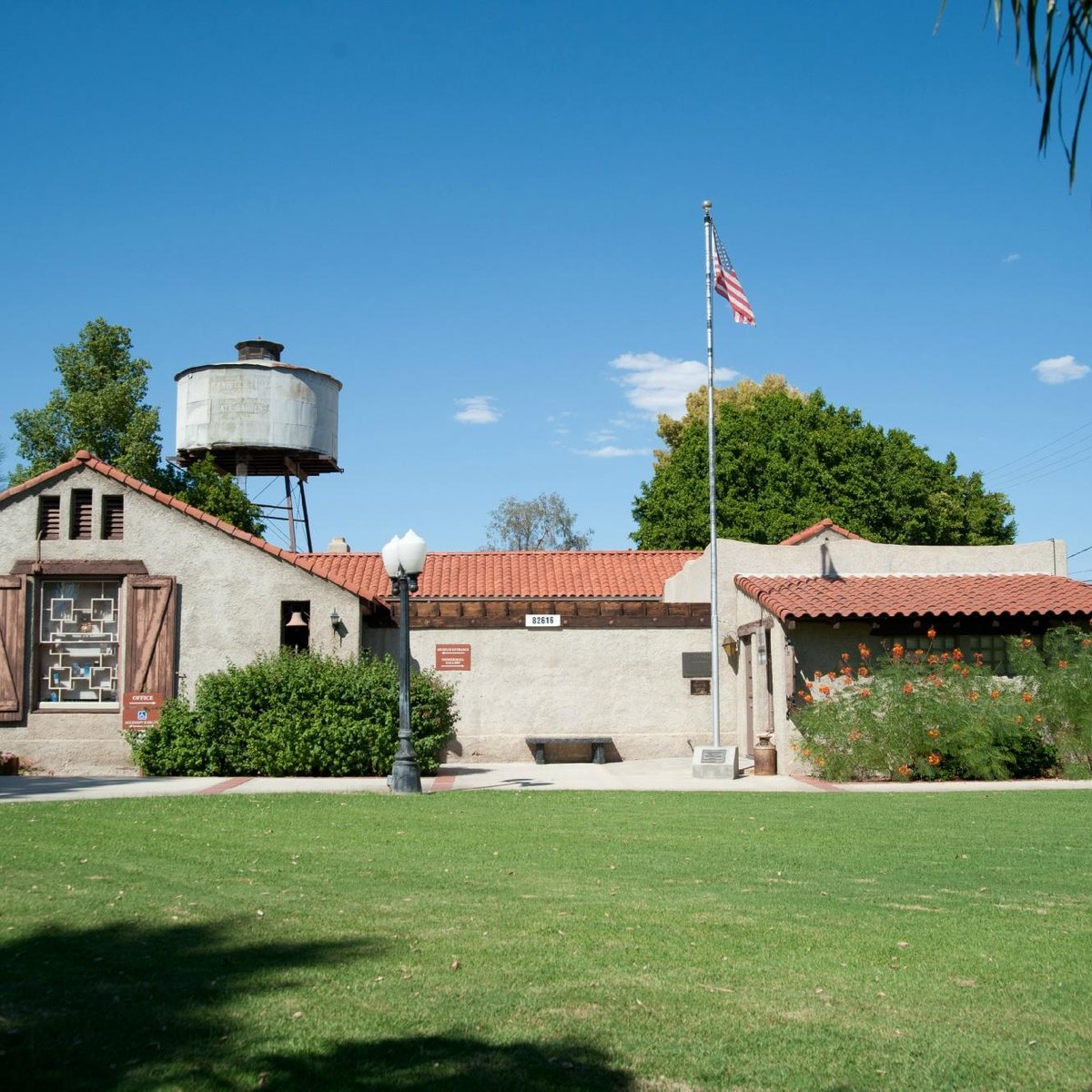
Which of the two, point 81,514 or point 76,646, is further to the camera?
point 81,514

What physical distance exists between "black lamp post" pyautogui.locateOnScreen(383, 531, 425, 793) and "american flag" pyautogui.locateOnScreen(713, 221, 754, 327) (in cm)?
705

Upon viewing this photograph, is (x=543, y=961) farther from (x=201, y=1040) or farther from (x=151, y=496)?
(x=151, y=496)

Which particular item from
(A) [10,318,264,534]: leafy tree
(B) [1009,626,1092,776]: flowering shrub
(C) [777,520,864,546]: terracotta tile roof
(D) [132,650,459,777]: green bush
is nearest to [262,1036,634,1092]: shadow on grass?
(D) [132,650,459,777]: green bush

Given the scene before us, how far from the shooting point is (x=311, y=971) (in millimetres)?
5395

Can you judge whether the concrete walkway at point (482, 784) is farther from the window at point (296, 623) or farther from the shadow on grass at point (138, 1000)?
the shadow on grass at point (138, 1000)

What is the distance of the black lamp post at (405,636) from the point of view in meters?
15.3

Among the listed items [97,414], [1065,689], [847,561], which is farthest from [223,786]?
[97,414]

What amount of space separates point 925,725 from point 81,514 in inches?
555

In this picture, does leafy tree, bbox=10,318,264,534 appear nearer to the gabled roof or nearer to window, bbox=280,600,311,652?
the gabled roof

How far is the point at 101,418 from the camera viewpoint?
3659 centimetres

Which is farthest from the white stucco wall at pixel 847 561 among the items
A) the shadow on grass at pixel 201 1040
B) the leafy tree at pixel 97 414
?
the leafy tree at pixel 97 414

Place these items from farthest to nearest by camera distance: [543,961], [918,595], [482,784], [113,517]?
[113,517] < [918,595] < [482,784] < [543,961]

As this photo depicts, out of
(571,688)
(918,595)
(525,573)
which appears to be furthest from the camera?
(525,573)

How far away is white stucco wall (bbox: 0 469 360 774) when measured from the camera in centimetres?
1975
